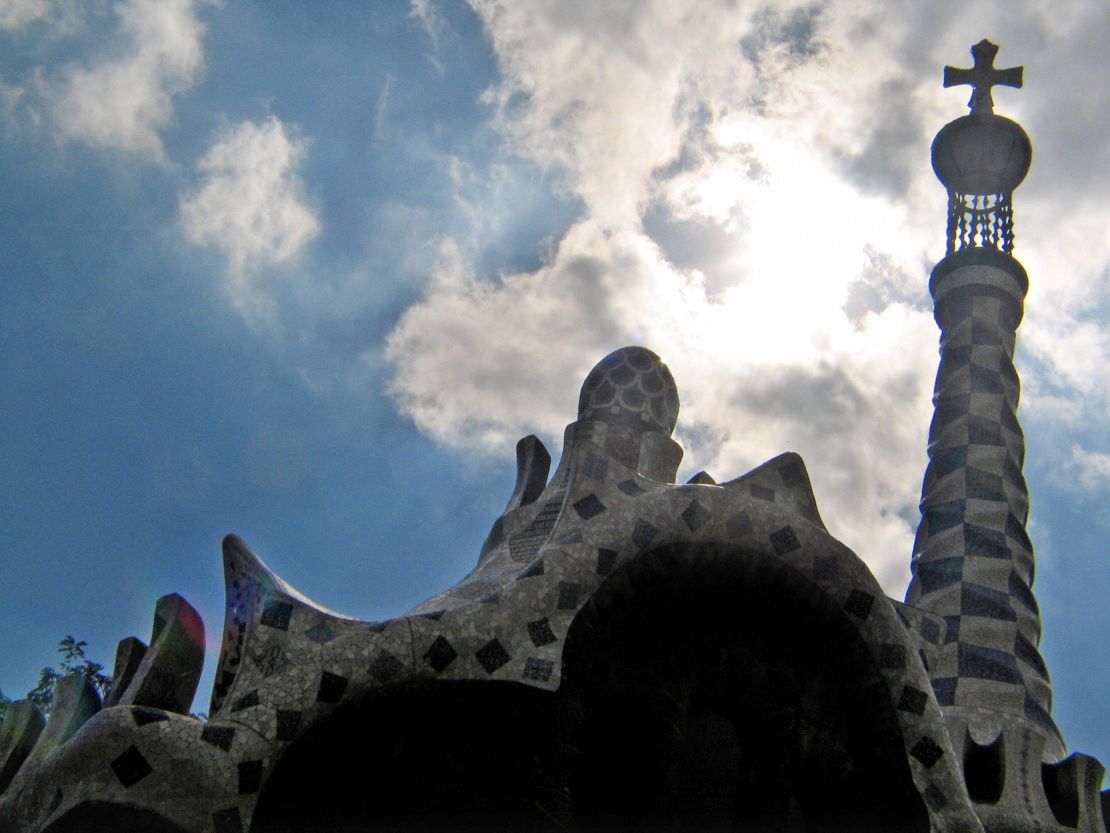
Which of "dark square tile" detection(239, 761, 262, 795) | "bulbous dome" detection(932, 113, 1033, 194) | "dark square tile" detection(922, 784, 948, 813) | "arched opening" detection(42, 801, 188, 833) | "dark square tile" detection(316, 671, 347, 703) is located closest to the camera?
"arched opening" detection(42, 801, 188, 833)

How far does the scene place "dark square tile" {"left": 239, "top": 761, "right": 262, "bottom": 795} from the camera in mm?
3750

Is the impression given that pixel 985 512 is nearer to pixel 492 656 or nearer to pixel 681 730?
pixel 681 730

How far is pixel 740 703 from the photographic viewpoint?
492 cm

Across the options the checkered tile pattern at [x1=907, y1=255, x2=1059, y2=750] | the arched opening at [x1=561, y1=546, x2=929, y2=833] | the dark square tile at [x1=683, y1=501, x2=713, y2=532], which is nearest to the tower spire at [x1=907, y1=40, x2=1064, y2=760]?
the checkered tile pattern at [x1=907, y1=255, x2=1059, y2=750]

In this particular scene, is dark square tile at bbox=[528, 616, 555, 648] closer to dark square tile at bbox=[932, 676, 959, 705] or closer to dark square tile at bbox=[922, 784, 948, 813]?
dark square tile at bbox=[922, 784, 948, 813]

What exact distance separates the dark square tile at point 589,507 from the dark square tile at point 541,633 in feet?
1.67

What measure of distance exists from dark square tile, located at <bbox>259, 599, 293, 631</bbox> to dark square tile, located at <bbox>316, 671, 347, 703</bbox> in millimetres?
469

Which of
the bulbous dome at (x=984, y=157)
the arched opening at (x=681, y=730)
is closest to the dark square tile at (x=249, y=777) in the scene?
the arched opening at (x=681, y=730)

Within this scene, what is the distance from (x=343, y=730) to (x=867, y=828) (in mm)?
2013

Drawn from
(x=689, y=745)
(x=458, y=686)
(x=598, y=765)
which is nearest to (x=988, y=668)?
(x=689, y=745)

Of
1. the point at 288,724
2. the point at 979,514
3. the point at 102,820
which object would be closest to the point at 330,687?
the point at 288,724

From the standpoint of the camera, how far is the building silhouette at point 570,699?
12.5 ft

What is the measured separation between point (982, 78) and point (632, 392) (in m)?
5.94

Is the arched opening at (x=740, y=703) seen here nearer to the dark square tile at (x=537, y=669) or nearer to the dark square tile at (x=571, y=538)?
the dark square tile at (x=571, y=538)
